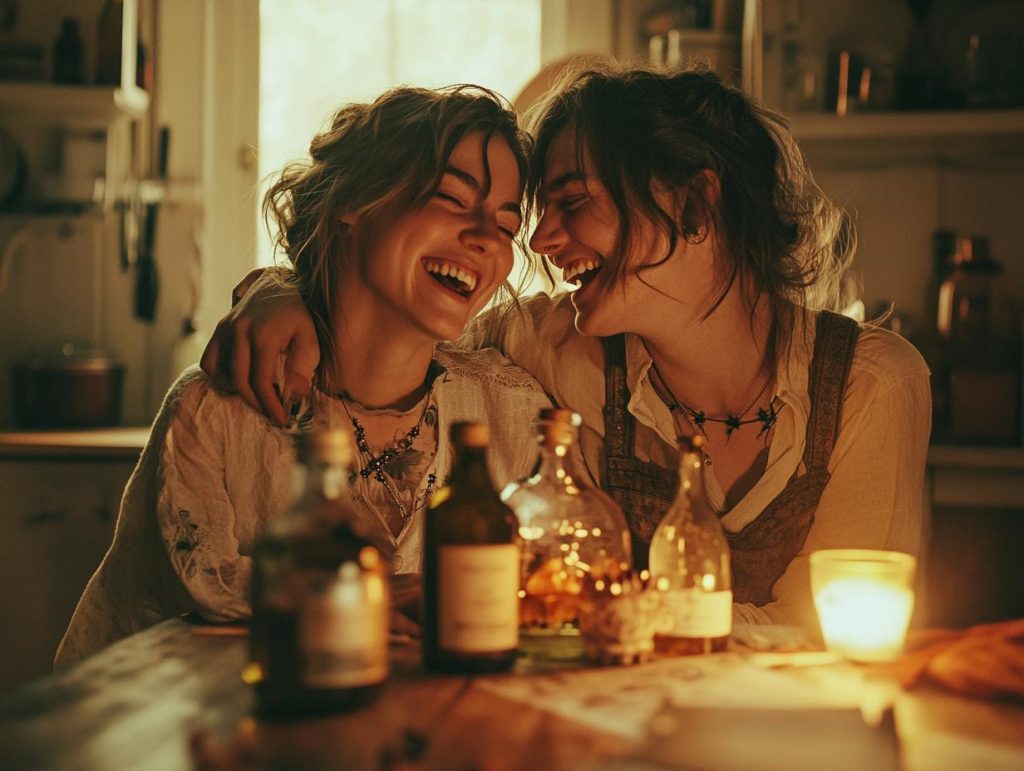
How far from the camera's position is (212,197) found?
A: 123 inches

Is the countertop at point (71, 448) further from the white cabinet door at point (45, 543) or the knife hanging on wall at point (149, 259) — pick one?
the knife hanging on wall at point (149, 259)

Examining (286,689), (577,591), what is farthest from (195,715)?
(577,591)

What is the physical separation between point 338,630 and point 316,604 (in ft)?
0.08

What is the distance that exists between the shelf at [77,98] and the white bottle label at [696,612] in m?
2.31

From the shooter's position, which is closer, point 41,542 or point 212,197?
point 41,542

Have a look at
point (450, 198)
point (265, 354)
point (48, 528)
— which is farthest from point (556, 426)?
point (48, 528)

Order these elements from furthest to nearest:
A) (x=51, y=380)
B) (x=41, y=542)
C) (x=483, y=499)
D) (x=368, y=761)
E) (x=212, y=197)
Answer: (x=212, y=197)
(x=51, y=380)
(x=41, y=542)
(x=483, y=499)
(x=368, y=761)

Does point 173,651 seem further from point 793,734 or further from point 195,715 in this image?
point 793,734

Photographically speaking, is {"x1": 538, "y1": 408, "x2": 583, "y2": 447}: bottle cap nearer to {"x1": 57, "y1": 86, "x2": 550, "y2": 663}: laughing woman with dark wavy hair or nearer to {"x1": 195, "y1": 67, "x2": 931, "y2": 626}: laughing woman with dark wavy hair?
{"x1": 57, "y1": 86, "x2": 550, "y2": 663}: laughing woman with dark wavy hair

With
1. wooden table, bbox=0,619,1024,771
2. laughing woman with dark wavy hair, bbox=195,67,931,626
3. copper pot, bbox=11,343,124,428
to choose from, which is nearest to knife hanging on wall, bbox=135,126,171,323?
copper pot, bbox=11,343,124,428

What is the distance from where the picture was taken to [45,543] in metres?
2.56

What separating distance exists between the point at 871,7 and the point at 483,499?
2.40m

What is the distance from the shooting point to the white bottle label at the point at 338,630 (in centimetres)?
73

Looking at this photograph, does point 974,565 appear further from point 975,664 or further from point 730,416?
point 975,664
